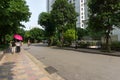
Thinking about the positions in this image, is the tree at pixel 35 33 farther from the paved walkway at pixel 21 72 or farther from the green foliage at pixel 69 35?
the paved walkway at pixel 21 72

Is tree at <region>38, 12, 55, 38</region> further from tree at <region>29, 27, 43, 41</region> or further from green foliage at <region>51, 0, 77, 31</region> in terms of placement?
tree at <region>29, 27, 43, 41</region>

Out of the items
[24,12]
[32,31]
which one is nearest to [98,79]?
[24,12]

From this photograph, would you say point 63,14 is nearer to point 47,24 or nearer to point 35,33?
point 47,24

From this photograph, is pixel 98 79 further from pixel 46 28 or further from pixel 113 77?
pixel 46 28

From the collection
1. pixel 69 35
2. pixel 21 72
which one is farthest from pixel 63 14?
pixel 21 72

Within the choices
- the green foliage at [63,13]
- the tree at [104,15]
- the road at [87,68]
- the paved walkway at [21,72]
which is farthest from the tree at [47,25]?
the paved walkway at [21,72]

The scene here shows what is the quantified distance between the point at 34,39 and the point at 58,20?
84.9m

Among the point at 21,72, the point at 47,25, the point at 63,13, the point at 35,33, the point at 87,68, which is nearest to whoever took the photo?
the point at 21,72

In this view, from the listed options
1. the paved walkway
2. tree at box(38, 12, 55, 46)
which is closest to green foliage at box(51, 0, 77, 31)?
tree at box(38, 12, 55, 46)

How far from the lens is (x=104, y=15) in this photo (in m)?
31.9

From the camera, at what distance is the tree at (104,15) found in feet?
105

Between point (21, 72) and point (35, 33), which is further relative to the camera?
point (35, 33)

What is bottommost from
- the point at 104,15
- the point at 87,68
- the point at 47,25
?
the point at 87,68

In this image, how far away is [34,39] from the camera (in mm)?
141750
